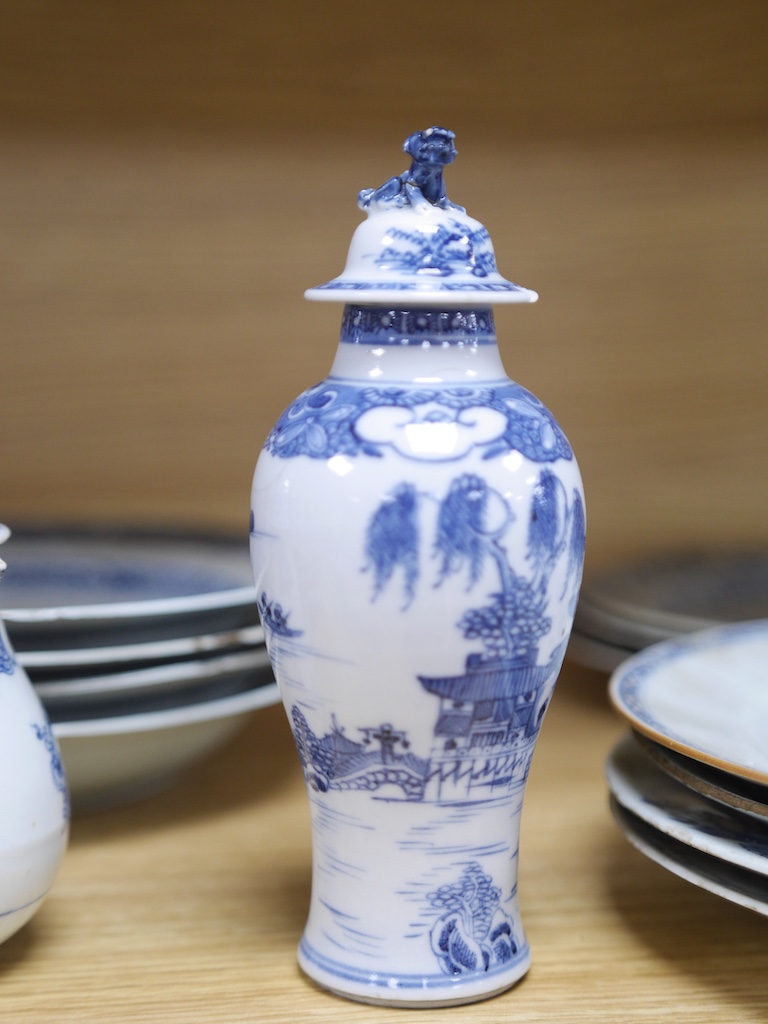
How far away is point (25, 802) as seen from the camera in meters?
0.53

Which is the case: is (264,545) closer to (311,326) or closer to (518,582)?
(518,582)

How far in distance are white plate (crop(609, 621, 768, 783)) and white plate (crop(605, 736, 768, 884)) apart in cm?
3

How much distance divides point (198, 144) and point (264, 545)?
48 cm

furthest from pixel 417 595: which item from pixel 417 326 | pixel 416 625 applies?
pixel 417 326

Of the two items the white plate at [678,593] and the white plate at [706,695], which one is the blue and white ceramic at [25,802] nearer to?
the white plate at [706,695]

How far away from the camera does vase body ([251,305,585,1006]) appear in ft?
1.62

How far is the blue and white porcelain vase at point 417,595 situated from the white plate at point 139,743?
0.16m

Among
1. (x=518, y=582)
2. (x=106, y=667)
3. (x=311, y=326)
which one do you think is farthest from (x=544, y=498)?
(x=311, y=326)

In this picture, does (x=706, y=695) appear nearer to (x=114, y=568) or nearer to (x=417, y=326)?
(x=417, y=326)

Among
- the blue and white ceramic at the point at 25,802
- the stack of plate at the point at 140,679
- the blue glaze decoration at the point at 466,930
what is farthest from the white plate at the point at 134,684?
the blue glaze decoration at the point at 466,930

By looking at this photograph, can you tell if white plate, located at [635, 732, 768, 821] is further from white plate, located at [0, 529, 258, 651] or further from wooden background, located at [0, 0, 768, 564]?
wooden background, located at [0, 0, 768, 564]

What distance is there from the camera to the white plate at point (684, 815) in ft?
1.71

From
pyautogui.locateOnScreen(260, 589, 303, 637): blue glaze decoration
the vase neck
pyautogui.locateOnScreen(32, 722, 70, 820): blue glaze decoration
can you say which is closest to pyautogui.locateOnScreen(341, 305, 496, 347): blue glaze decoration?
the vase neck

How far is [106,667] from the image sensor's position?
2.24 ft
